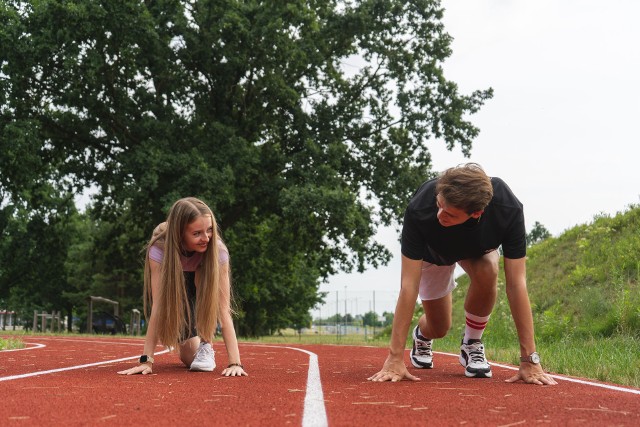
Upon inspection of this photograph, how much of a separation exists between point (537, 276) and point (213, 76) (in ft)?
42.3

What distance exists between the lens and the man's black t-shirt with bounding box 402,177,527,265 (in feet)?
17.6

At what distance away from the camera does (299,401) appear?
14.7 ft

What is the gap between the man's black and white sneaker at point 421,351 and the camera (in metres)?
7.15

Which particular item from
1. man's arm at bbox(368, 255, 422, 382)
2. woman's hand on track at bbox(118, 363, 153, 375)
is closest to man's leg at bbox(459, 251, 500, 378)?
man's arm at bbox(368, 255, 422, 382)

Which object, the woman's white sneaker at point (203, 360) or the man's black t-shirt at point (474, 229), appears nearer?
the man's black t-shirt at point (474, 229)

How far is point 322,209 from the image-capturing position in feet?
72.2

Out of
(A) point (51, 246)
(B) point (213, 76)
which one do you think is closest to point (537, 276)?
(B) point (213, 76)

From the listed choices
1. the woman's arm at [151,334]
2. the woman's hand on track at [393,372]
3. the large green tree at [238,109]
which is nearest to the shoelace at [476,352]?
the woman's hand on track at [393,372]

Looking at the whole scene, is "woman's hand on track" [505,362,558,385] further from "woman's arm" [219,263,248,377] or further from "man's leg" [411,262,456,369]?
"woman's arm" [219,263,248,377]

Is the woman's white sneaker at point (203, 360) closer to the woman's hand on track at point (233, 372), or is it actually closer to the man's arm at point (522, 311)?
the woman's hand on track at point (233, 372)

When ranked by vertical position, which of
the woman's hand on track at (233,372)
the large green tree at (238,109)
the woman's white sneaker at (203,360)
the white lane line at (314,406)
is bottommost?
the white lane line at (314,406)

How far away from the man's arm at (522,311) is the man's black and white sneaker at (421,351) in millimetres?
1715

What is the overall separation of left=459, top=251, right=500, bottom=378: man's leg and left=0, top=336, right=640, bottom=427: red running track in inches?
6.6

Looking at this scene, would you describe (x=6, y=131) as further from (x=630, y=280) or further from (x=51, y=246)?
(x=630, y=280)
